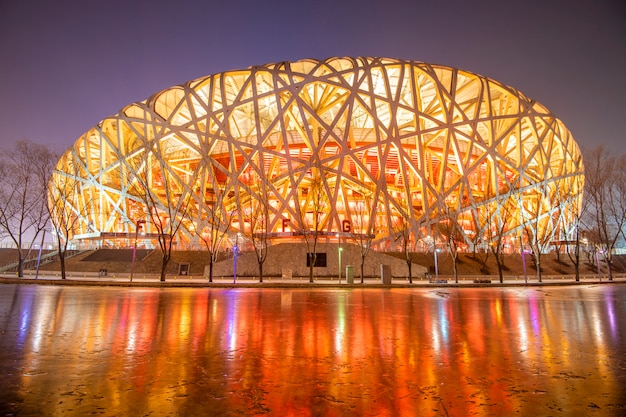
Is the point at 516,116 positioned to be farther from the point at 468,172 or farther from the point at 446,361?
the point at 446,361

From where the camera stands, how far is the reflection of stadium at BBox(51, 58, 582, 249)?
139 ft

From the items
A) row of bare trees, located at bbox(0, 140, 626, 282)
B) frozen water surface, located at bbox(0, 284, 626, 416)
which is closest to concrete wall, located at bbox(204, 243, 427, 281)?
row of bare trees, located at bbox(0, 140, 626, 282)

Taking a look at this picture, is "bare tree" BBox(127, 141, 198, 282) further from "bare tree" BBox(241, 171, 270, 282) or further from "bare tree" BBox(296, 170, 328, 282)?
"bare tree" BBox(296, 170, 328, 282)

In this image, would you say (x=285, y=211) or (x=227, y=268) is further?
(x=285, y=211)

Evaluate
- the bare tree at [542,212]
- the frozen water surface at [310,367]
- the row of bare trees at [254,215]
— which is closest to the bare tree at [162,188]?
the row of bare trees at [254,215]

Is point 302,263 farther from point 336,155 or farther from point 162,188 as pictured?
point 162,188

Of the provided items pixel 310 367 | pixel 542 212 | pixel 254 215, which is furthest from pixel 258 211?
pixel 542 212

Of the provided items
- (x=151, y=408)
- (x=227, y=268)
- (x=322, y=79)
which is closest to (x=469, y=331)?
(x=151, y=408)

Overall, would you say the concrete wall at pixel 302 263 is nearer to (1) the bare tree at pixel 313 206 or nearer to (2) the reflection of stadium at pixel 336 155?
(1) the bare tree at pixel 313 206

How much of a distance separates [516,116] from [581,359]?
4772 centimetres

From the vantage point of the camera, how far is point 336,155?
4184 centimetres

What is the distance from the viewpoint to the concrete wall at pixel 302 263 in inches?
1308

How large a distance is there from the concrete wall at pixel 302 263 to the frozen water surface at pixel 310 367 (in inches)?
962

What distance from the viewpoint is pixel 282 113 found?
42969 mm
